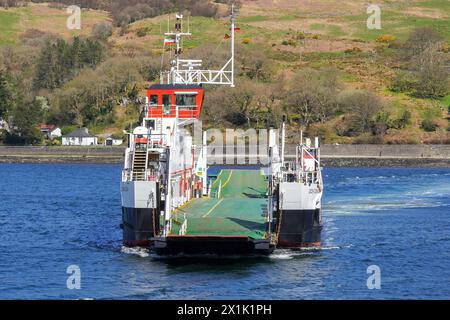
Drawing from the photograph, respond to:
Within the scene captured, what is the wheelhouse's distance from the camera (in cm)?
5294

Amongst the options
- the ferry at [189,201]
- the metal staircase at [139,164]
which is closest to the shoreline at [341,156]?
the ferry at [189,201]

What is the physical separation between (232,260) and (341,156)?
3159 inches

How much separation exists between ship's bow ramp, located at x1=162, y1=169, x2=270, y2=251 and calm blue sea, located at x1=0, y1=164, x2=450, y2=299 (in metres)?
1.12

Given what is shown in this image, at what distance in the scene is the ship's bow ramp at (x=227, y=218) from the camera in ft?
138

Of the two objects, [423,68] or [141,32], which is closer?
[423,68]

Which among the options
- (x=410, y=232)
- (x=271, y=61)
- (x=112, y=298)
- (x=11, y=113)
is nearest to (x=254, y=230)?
(x=112, y=298)

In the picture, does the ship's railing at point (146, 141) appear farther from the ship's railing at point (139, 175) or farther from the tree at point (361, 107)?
the tree at point (361, 107)

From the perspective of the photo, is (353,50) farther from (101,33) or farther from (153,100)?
(153,100)

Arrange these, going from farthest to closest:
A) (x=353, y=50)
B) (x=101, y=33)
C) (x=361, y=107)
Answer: (x=101, y=33) < (x=353, y=50) < (x=361, y=107)

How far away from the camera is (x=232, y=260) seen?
1715 inches

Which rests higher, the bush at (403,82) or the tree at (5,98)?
the bush at (403,82)

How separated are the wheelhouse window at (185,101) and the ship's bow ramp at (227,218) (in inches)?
187

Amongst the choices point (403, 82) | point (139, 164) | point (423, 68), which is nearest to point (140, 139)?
point (139, 164)

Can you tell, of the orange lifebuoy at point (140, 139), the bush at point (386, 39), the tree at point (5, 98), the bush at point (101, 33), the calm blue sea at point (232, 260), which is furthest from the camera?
the bush at point (101, 33)
